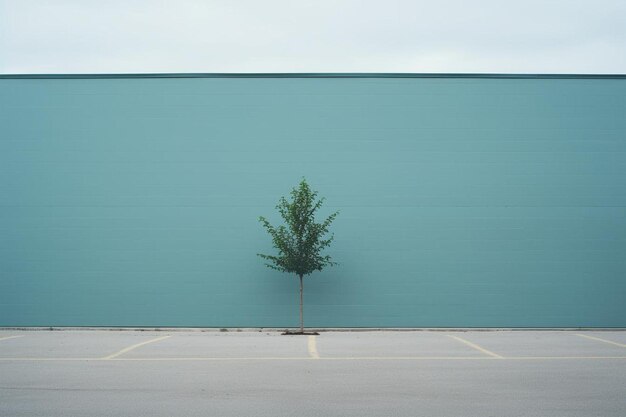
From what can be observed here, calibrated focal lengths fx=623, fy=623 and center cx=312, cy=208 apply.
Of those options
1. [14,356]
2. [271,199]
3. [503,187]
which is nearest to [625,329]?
[503,187]

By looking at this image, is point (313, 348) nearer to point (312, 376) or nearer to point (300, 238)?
point (312, 376)

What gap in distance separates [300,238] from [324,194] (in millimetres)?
1977

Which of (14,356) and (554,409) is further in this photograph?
(14,356)

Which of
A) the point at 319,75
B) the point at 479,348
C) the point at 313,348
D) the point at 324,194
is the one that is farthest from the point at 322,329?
the point at 319,75

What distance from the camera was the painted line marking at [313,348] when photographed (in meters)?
12.7

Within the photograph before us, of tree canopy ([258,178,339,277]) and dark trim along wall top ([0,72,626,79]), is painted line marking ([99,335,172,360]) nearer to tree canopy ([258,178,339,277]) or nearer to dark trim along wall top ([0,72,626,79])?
tree canopy ([258,178,339,277])

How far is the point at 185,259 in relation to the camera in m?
18.8

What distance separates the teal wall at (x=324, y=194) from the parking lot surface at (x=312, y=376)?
249cm

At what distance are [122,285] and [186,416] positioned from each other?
12350 millimetres

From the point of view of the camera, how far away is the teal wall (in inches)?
738

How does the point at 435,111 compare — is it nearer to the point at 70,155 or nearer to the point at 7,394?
the point at 70,155

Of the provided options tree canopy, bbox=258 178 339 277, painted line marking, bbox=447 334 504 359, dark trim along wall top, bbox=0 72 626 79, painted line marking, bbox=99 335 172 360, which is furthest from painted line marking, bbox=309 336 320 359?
dark trim along wall top, bbox=0 72 626 79

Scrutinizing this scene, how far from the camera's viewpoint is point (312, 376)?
1006 centimetres

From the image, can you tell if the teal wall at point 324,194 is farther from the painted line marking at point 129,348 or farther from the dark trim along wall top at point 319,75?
the painted line marking at point 129,348
